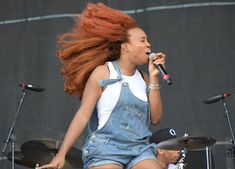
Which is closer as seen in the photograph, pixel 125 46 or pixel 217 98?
pixel 125 46

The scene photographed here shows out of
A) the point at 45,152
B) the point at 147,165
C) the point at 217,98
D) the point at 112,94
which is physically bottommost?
the point at 45,152

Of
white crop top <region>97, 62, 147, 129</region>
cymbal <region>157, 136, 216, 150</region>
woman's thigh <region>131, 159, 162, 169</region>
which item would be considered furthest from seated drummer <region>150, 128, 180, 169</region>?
woman's thigh <region>131, 159, 162, 169</region>

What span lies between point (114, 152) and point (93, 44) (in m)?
0.69

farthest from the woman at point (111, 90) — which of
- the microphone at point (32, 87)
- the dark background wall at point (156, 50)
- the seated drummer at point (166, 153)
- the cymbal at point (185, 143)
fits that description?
the dark background wall at point (156, 50)

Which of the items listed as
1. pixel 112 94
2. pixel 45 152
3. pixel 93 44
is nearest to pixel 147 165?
pixel 112 94

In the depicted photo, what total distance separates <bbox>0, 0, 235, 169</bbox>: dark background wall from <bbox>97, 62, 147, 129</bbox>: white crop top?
2.40 meters

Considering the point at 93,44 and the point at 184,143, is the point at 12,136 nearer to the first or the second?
the point at 184,143

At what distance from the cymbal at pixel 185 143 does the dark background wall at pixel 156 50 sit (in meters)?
0.87

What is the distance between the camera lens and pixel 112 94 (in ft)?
12.2

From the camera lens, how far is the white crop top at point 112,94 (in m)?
3.69

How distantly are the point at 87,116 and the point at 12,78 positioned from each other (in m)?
2.91

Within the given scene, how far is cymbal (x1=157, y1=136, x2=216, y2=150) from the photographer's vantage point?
196 inches

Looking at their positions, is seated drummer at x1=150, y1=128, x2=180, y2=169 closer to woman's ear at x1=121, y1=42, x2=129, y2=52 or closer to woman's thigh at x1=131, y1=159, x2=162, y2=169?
woman's ear at x1=121, y1=42, x2=129, y2=52

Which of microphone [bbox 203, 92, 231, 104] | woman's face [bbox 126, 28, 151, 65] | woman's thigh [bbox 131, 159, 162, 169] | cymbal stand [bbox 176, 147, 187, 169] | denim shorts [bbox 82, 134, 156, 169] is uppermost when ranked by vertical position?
woman's face [bbox 126, 28, 151, 65]
